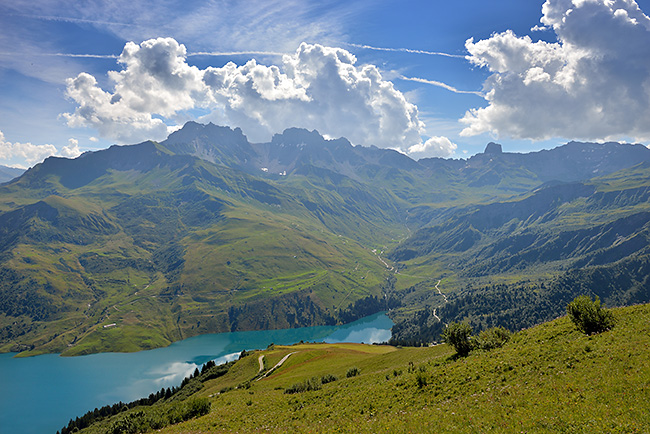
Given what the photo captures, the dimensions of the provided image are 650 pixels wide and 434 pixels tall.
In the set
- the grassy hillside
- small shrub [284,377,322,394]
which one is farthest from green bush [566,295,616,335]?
small shrub [284,377,322,394]

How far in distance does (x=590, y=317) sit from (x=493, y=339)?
37.2 ft

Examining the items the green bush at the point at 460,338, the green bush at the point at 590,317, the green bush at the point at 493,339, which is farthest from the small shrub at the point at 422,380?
the green bush at the point at 590,317

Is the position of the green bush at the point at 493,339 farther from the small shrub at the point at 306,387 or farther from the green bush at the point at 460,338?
the small shrub at the point at 306,387

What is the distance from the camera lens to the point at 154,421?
43469 millimetres

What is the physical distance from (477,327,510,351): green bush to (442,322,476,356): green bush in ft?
4.33

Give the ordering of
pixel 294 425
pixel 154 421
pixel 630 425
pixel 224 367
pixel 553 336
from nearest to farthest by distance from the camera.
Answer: pixel 630 425
pixel 294 425
pixel 553 336
pixel 154 421
pixel 224 367

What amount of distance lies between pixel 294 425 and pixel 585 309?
109 feet

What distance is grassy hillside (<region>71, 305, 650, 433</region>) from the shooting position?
20.5 meters

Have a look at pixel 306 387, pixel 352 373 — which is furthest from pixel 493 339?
pixel 306 387

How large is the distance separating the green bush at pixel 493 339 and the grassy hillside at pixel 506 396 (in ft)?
4.97

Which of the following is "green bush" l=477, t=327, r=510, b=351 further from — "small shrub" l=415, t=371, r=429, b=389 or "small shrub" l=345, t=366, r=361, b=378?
"small shrub" l=345, t=366, r=361, b=378

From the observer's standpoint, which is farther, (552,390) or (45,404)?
(45,404)

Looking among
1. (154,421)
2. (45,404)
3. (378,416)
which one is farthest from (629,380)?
(45,404)

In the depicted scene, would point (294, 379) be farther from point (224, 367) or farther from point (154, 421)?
point (224, 367)
